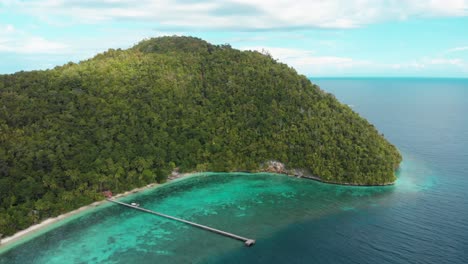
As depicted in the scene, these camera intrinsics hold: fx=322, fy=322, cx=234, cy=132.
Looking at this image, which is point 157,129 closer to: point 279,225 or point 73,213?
point 73,213

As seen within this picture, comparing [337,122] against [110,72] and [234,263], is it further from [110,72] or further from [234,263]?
[110,72]

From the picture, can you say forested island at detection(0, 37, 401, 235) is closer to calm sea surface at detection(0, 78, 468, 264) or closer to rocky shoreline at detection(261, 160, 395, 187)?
rocky shoreline at detection(261, 160, 395, 187)

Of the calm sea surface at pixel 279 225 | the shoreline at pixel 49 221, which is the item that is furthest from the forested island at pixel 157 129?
the calm sea surface at pixel 279 225

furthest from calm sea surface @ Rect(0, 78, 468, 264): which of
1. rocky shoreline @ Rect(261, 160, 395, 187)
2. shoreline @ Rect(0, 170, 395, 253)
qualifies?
rocky shoreline @ Rect(261, 160, 395, 187)

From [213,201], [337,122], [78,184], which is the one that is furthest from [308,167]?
[78,184]

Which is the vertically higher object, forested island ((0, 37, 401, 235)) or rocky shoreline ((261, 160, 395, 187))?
forested island ((0, 37, 401, 235))
